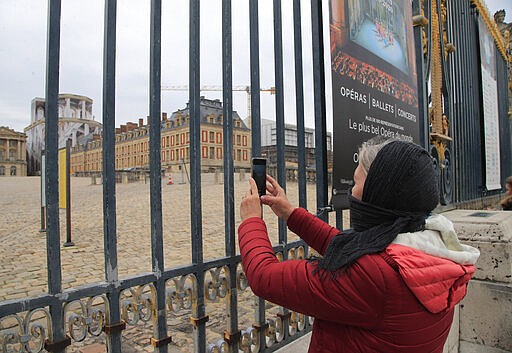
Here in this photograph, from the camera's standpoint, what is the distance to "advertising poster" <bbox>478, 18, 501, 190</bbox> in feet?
23.6

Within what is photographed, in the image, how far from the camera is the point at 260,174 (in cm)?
169

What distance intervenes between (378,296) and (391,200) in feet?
0.96

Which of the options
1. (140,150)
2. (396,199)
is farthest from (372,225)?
(140,150)

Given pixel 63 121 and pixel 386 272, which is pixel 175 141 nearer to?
pixel 63 121

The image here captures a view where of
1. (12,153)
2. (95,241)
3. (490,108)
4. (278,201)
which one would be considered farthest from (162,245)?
(490,108)

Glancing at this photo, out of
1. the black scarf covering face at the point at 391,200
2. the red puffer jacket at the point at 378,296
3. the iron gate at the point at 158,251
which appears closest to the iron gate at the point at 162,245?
the iron gate at the point at 158,251

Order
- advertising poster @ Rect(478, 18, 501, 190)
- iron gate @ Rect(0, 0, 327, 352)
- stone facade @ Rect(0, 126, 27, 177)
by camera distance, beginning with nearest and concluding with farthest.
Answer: iron gate @ Rect(0, 0, 327, 352) → stone facade @ Rect(0, 126, 27, 177) → advertising poster @ Rect(478, 18, 501, 190)

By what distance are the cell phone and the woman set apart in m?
0.46

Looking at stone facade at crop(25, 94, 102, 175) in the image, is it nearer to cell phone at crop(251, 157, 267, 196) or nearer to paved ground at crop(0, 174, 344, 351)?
cell phone at crop(251, 157, 267, 196)

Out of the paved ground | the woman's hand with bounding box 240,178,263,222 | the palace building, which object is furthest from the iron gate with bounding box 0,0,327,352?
the paved ground

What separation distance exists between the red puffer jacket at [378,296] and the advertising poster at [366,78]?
1420 mm

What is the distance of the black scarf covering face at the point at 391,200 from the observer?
1095 mm

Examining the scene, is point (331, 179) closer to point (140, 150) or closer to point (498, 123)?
point (140, 150)

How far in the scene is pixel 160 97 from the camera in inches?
63.4
